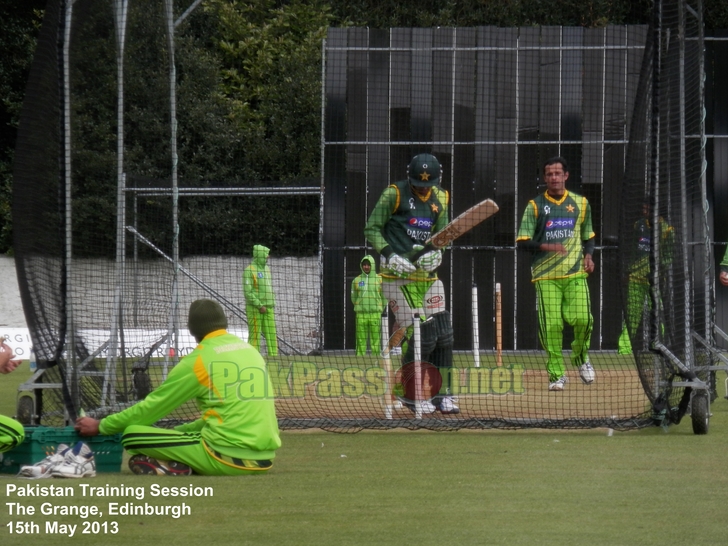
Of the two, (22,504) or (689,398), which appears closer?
(22,504)

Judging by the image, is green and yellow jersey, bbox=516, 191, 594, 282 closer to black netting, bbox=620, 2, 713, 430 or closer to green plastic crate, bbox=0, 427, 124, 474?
black netting, bbox=620, 2, 713, 430

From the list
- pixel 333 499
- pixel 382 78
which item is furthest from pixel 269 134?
pixel 333 499

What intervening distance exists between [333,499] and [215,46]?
26.8m

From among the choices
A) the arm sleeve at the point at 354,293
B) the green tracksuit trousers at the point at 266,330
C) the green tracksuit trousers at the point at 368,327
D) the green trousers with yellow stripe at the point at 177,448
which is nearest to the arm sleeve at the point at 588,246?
the green tracksuit trousers at the point at 266,330

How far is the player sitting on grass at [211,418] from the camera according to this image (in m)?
6.91

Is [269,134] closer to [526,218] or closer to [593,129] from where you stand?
[593,129]

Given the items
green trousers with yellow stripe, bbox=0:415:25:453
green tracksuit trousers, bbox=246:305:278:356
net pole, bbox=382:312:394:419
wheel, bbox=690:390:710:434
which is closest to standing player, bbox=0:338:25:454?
green trousers with yellow stripe, bbox=0:415:25:453

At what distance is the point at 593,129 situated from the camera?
70.2 ft

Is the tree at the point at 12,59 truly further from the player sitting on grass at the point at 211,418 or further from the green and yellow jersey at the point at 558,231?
the player sitting on grass at the point at 211,418

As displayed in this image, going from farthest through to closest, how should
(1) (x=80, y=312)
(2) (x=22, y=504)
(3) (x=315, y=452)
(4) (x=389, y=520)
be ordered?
(1) (x=80, y=312) < (3) (x=315, y=452) < (2) (x=22, y=504) < (4) (x=389, y=520)

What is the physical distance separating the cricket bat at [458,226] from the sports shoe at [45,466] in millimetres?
4208

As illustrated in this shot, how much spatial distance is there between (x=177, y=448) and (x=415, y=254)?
4034 mm

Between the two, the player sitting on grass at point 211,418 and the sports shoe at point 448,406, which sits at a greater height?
the player sitting on grass at point 211,418

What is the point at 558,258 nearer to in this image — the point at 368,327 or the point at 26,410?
the point at 26,410
